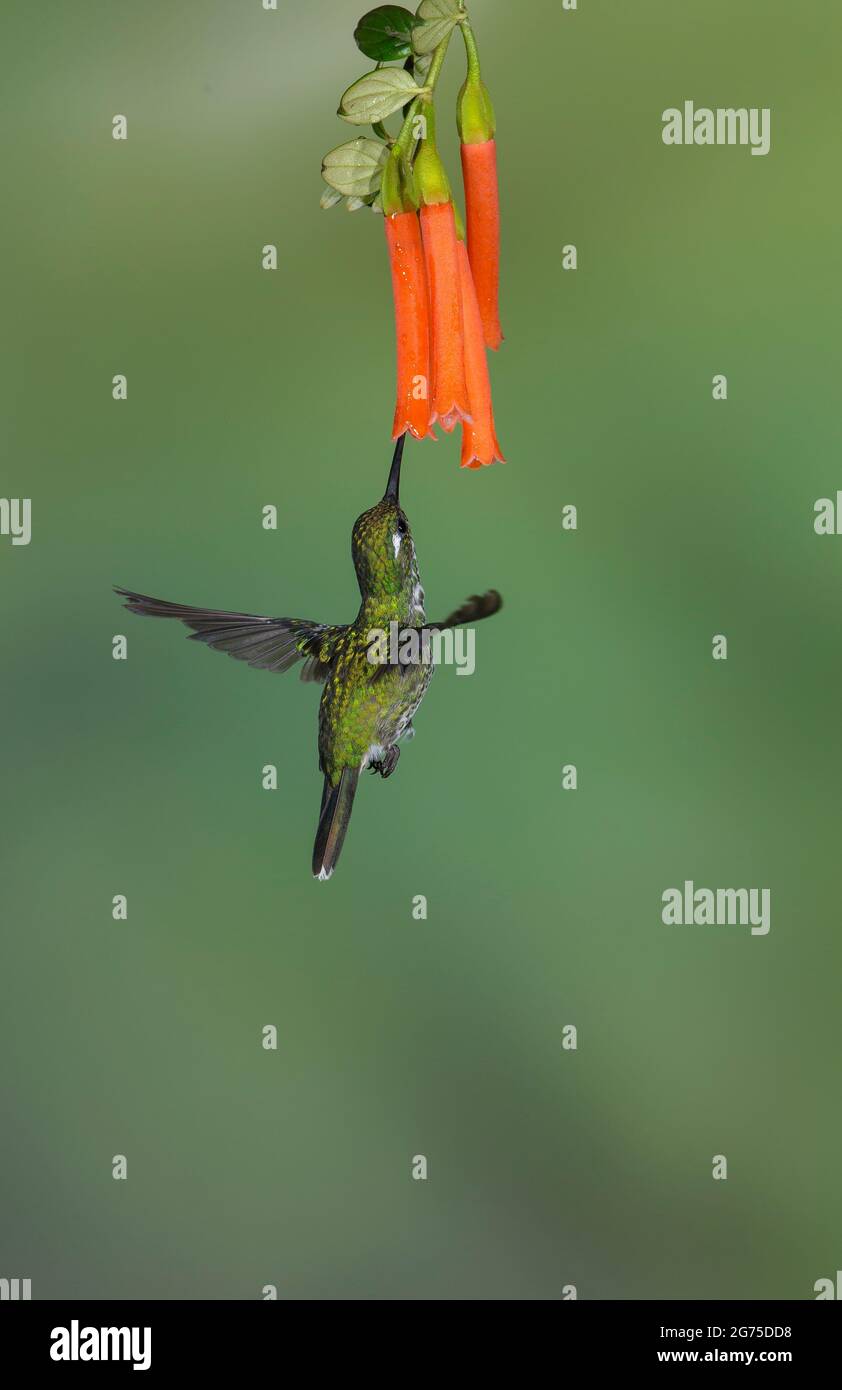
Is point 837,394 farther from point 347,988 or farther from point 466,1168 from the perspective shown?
point 466,1168

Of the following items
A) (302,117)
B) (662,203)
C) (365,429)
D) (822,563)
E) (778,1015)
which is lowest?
(778,1015)

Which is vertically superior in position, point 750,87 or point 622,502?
point 750,87

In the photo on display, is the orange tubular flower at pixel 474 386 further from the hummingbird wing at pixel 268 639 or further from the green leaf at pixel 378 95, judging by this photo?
the hummingbird wing at pixel 268 639

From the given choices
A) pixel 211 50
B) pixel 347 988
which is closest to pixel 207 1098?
pixel 347 988

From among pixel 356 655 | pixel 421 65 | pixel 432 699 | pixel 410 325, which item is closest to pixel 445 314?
pixel 410 325

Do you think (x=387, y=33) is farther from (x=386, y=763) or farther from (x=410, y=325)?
→ (x=386, y=763)

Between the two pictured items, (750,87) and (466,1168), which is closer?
A: (750,87)

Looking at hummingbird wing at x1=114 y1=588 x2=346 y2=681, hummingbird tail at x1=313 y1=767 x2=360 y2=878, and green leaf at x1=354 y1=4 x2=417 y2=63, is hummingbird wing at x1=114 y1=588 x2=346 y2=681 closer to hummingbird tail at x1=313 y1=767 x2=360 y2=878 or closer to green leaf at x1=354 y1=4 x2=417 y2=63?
hummingbird tail at x1=313 y1=767 x2=360 y2=878
